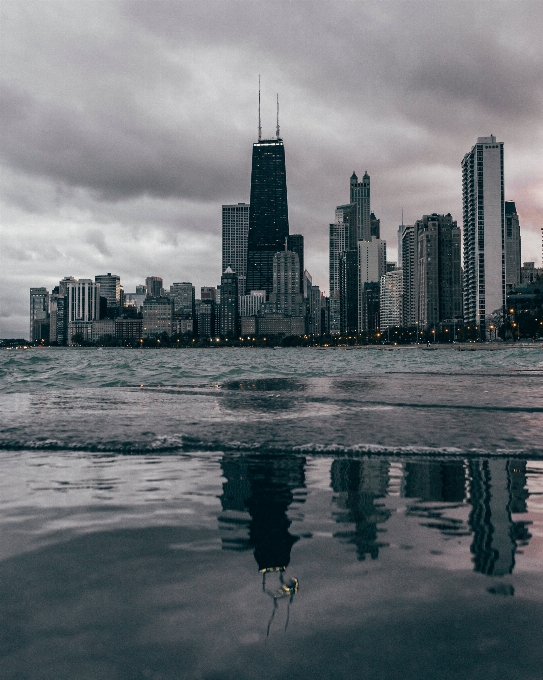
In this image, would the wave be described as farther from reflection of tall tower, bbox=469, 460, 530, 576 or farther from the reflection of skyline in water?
reflection of tall tower, bbox=469, 460, 530, 576

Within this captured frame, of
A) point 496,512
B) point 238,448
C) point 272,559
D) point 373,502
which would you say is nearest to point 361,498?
point 373,502

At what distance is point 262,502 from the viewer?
8141 millimetres

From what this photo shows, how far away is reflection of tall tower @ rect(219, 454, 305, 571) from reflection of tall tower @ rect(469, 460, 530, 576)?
225 centimetres

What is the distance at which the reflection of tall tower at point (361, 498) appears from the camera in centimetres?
651

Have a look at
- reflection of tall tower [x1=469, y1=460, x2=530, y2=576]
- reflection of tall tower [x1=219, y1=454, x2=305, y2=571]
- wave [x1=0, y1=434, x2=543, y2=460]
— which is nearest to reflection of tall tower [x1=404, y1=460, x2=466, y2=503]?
reflection of tall tower [x1=469, y1=460, x2=530, y2=576]

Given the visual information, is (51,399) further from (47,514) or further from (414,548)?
(414,548)

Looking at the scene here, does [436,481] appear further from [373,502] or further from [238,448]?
[238,448]

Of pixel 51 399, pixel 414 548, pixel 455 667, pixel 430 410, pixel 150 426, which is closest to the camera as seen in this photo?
pixel 455 667

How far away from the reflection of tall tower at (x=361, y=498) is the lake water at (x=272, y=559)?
0.04 metres

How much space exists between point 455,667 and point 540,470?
297 inches

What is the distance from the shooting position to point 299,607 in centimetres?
473

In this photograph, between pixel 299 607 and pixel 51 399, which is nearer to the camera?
pixel 299 607

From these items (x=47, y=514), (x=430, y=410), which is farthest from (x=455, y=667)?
(x=430, y=410)

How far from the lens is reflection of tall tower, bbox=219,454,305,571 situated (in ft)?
20.6
